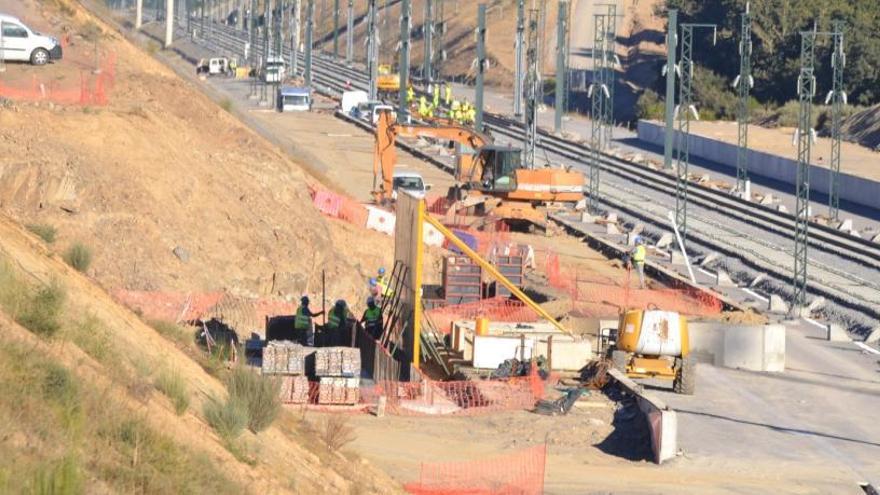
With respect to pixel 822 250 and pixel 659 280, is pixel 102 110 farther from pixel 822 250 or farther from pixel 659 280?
pixel 822 250

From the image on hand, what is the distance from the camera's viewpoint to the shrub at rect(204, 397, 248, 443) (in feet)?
49.5

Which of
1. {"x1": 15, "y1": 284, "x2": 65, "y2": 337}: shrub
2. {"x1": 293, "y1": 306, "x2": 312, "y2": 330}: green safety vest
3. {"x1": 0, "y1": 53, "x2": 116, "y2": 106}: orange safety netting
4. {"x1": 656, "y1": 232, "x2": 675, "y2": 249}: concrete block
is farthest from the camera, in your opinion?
{"x1": 656, "y1": 232, "x2": 675, "y2": 249}: concrete block

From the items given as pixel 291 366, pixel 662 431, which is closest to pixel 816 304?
pixel 662 431

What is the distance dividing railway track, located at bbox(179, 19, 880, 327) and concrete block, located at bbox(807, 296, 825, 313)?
42 cm

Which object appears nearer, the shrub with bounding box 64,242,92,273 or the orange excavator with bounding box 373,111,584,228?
the shrub with bounding box 64,242,92,273

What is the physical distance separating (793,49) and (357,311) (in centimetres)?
6999

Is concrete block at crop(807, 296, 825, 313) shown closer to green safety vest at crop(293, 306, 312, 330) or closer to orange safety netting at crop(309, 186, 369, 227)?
orange safety netting at crop(309, 186, 369, 227)

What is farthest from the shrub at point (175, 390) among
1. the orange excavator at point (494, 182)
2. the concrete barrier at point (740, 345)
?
the orange excavator at point (494, 182)

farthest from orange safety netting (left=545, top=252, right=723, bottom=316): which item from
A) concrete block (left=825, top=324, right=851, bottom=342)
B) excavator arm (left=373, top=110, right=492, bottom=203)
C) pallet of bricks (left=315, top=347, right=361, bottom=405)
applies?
pallet of bricks (left=315, top=347, right=361, bottom=405)

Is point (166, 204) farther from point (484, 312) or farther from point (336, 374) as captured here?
point (336, 374)

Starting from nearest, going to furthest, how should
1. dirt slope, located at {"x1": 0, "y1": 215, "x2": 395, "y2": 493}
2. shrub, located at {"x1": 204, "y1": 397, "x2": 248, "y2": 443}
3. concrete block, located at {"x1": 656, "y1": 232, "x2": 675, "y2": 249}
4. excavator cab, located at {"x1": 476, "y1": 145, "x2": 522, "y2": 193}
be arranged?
1. dirt slope, located at {"x1": 0, "y1": 215, "x2": 395, "y2": 493}
2. shrub, located at {"x1": 204, "y1": 397, "x2": 248, "y2": 443}
3. concrete block, located at {"x1": 656, "y1": 232, "x2": 675, "y2": 249}
4. excavator cab, located at {"x1": 476, "y1": 145, "x2": 522, "y2": 193}

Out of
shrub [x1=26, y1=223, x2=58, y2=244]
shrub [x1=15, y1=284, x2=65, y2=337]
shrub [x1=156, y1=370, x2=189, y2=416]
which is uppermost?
shrub [x1=15, y1=284, x2=65, y2=337]

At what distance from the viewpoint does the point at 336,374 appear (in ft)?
85.7

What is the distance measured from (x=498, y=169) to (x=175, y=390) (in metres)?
35.7
